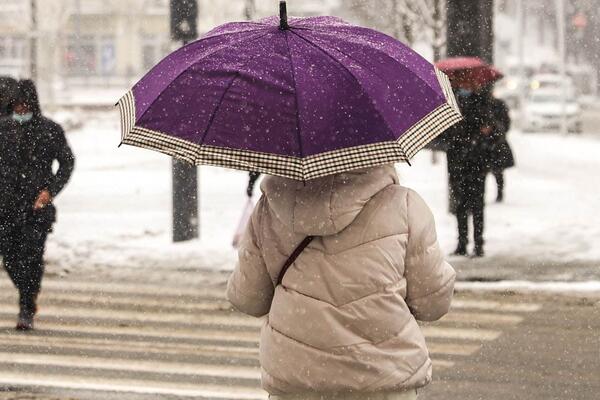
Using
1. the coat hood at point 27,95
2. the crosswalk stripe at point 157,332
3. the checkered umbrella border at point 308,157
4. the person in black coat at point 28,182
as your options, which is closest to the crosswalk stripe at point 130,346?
the crosswalk stripe at point 157,332

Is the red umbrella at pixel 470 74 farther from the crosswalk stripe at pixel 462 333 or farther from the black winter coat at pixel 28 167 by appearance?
the black winter coat at pixel 28 167

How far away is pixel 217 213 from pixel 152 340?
7486mm

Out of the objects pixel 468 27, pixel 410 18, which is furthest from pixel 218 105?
pixel 410 18

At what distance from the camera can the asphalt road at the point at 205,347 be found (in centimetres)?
699

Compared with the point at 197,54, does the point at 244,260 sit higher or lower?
lower

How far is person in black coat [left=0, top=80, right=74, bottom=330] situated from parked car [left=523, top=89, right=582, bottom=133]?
3225cm

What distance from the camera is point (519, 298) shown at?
10.1 meters

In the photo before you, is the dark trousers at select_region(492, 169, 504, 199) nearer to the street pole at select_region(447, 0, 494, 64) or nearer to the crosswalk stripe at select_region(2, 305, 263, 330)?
the street pole at select_region(447, 0, 494, 64)

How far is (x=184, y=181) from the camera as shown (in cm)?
1284

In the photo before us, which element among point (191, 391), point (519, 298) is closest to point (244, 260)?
point (191, 391)

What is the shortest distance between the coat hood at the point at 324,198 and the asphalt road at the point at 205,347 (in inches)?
132

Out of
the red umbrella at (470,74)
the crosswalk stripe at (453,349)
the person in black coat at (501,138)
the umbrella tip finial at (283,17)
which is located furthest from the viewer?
the person in black coat at (501,138)

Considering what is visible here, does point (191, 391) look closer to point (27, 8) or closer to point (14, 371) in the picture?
point (14, 371)

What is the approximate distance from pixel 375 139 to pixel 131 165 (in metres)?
21.6
